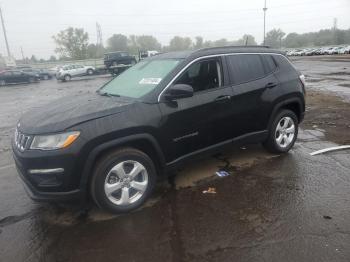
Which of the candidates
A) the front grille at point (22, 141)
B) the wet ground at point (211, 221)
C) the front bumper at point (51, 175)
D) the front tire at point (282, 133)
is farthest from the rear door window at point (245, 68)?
the front grille at point (22, 141)

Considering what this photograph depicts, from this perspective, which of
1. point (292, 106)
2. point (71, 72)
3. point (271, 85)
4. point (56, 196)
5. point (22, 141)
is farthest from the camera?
point (71, 72)

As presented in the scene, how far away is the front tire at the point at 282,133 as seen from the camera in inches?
211

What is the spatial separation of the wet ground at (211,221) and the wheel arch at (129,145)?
0.53 metres

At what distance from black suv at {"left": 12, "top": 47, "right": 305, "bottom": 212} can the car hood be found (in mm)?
12

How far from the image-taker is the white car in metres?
31.3

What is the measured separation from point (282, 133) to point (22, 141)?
4036 millimetres

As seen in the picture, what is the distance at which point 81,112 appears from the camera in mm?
3721

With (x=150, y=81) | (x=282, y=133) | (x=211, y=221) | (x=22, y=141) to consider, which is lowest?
→ (x=211, y=221)

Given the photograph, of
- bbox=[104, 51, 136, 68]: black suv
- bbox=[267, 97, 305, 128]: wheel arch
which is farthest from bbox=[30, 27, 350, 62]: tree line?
bbox=[267, 97, 305, 128]: wheel arch

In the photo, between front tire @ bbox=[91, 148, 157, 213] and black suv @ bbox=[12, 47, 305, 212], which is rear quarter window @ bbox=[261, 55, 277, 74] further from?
front tire @ bbox=[91, 148, 157, 213]

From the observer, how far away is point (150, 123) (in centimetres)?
383

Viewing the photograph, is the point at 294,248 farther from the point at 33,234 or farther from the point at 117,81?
the point at 117,81

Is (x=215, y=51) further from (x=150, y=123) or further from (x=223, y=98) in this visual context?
(x=150, y=123)

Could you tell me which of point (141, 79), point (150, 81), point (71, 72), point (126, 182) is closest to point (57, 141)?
point (126, 182)
